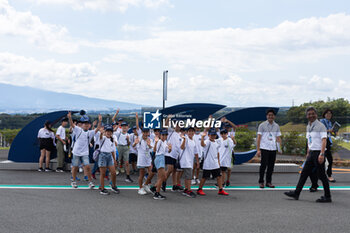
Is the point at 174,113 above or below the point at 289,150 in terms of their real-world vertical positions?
above

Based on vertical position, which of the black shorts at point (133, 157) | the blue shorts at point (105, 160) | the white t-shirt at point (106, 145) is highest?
the white t-shirt at point (106, 145)

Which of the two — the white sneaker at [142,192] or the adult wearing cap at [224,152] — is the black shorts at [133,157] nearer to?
the white sneaker at [142,192]

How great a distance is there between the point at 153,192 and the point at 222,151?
2.01 m

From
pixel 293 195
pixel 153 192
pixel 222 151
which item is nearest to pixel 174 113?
pixel 222 151

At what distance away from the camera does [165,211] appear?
6289mm

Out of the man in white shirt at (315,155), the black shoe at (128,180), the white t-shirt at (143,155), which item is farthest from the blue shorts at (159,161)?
the man in white shirt at (315,155)

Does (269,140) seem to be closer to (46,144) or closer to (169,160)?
(169,160)

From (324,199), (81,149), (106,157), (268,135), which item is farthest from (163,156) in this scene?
(324,199)

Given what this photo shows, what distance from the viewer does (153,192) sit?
7891 mm

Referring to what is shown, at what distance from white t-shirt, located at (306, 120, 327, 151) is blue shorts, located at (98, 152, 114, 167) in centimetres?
438

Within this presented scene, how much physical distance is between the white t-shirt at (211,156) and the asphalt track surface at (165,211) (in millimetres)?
683

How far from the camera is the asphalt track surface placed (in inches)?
209

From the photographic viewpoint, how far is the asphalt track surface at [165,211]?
5.30 meters

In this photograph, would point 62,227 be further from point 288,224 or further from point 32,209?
point 288,224
